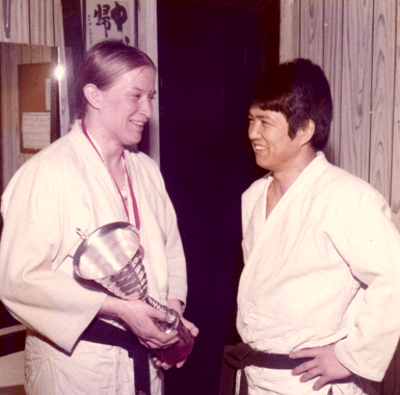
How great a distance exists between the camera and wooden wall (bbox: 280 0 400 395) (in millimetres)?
2053

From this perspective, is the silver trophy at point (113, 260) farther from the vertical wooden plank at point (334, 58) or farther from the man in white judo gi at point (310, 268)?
the vertical wooden plank at point (334, 58)

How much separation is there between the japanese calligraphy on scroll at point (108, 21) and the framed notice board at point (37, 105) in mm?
281

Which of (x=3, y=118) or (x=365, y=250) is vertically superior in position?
(x=3, y=118)

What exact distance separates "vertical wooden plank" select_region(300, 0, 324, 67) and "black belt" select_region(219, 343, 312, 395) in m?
1.59

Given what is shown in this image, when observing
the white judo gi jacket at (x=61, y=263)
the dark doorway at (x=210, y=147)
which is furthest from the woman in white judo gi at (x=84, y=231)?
the dark doorway at (x=210, y=147)

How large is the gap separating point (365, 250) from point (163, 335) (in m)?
0.65

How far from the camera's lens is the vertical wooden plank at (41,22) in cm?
204

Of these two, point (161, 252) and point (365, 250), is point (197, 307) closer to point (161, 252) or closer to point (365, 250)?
point (161, 252)

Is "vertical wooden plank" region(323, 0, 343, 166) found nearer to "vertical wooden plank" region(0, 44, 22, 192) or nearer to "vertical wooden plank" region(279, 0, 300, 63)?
"vertical wooden plank" region(279, 0, 300, 63)

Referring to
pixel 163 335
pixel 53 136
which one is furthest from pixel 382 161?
pixel 53 136

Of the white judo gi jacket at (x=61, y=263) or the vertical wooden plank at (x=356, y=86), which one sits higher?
the vertical wooden plank at (x=356, y=86)

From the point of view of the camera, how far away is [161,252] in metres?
1.68

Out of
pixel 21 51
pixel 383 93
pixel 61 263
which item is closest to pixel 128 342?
pixel 61 263

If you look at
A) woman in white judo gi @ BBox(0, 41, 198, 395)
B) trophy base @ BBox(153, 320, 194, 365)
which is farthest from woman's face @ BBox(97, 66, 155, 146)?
trophy base @ BBox(153, 320, 194, 365)
